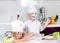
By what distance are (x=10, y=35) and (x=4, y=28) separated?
0.07 m

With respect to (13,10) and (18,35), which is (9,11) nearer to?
(13,10)

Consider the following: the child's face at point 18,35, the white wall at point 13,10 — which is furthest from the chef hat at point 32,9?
the child's face at point 18,35

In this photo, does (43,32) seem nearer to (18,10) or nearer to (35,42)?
(35,42)

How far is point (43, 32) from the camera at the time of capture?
0.95m

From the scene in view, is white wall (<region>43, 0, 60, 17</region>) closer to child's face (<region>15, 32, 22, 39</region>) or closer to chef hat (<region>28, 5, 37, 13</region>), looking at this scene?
chef hat (<region>28, 5, 37, 13</region>)

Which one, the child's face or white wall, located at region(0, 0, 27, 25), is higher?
white wall, located at region(0, 0, 27, 25)

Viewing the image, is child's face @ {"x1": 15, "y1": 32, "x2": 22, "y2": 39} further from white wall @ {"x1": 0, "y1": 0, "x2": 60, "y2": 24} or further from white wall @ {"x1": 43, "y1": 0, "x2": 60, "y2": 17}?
white wall @ {"x1": 43, "y1": 0, "x2": 60, "y2": 17}

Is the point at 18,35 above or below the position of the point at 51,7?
below

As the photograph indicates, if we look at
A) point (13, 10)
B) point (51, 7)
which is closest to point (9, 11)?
point (13, 10)

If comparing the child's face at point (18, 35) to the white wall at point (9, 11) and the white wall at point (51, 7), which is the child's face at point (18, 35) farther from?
the white wall at point (51, 7)

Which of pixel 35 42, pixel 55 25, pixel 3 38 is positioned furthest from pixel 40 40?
pixel 3 38

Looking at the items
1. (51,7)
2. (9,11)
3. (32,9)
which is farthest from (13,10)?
(51,7)

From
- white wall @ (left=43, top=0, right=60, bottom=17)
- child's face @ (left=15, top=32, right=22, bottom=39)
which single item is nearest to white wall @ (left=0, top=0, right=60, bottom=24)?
white wall @ (left=43, top=0, right=60, bottom=17)

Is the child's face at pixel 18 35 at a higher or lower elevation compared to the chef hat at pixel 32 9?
lower
